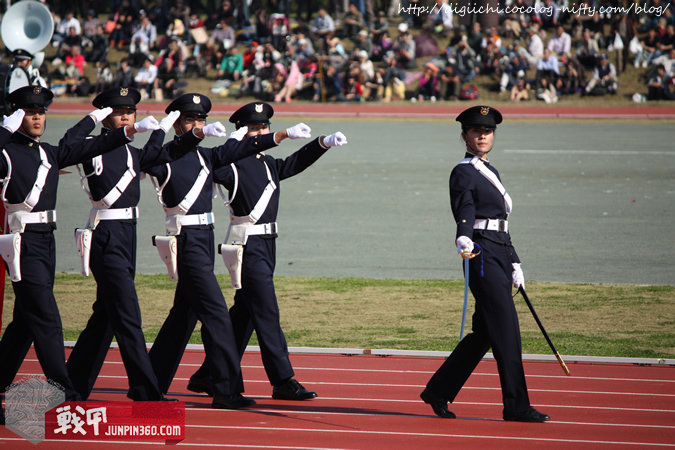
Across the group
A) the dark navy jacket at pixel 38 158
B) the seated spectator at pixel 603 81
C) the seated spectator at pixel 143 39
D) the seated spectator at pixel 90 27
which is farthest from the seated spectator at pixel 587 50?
the dark navy jacket at pixel 38 158

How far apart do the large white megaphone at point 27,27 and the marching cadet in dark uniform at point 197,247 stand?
829 cm

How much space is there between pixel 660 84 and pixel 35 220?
1015 inches

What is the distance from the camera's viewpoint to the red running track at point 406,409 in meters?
6.27

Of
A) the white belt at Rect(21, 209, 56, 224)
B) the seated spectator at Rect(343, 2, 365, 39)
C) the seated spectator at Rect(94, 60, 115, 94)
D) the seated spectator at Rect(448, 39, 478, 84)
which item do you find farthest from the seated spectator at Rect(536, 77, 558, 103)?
the white belt at Rect(21, 209, 56, 224)

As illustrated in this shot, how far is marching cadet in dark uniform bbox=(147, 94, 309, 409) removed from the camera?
710cm

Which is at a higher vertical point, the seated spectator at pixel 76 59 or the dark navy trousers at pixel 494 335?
the dark navy trousers at pixel 494 335

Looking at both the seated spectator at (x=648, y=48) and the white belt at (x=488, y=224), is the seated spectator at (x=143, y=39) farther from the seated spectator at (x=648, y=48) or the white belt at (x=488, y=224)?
the white belt at (x=488, y=224)

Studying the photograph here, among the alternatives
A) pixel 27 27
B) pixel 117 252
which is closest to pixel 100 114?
pixel 117 252

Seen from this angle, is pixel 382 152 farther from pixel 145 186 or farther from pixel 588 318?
pixel 588 318

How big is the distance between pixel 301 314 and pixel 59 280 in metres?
3.26

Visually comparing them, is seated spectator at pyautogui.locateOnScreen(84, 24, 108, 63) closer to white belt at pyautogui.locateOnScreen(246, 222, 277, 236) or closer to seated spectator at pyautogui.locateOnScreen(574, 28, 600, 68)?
seated spectator at pyautogui.locateOnScreen(574, 28, 600, 68)

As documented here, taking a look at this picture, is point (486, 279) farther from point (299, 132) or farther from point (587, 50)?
point (587, 50)

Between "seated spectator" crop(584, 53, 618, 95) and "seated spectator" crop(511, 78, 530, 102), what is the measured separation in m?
1.76

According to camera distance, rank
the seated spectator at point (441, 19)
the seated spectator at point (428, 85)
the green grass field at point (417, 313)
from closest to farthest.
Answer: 1. the green grass field at point (417, 313)
2. the seated spectator at point (428, 85)
3. the seated spectator at point (441, 19)
